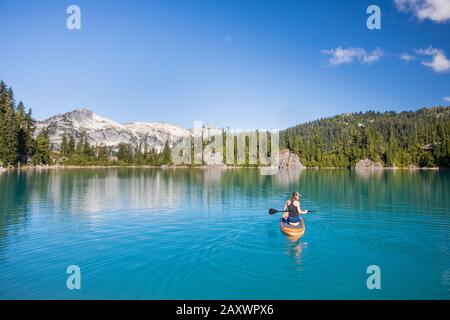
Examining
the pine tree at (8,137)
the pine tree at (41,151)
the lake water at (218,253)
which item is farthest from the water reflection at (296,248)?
the pine tree at (41,151)

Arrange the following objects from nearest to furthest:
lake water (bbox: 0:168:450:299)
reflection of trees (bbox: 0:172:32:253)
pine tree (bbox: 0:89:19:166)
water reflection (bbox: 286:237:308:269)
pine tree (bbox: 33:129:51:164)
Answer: lake water (bbox: 0:168:450:299)
water reflection (bbox: 286:237:308:269)
reflection of trees (bbox: 0:172:32:253)
pine tree (bbox: 0:89:19:166)
pine tree (bbox: 33:129:51:164)

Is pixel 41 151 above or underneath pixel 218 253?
above

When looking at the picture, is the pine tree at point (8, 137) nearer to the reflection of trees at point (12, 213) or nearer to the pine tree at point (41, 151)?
the pine tree at point (41, 151)

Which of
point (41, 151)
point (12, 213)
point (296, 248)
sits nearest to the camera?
point (296, 248)

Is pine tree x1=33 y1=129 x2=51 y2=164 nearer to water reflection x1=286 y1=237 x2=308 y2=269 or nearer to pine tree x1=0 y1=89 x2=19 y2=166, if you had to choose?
pine tree x1=0 y1=89 x2=19 y2=166

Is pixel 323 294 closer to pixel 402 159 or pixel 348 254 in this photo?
pixel 348 254

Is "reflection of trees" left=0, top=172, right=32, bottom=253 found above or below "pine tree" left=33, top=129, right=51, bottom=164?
below

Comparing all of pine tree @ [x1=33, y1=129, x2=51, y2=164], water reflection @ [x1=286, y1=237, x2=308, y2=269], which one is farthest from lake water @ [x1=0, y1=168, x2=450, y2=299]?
pine tree @ [x1=33, y1=129, x2=51, y2=164]

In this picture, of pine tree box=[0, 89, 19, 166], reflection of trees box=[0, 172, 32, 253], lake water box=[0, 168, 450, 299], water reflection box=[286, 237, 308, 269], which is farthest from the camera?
pine tree box=[0, 89, 19, 166]

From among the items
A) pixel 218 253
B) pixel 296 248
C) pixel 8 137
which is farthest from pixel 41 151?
pixel 296 248

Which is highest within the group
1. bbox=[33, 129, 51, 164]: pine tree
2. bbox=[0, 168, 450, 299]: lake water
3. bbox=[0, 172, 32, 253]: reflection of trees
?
bbox=[33, 129, 51, 164]: pine tree

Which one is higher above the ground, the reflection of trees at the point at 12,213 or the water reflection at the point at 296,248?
the reflection of trees at the point at 12,213

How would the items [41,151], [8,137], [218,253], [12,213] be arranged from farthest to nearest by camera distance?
1. [41,151]
2. [8,137]
3. [12,213]
4. [218,253]

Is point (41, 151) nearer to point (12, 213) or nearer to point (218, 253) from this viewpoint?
point (12, 213)
